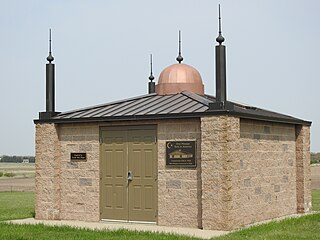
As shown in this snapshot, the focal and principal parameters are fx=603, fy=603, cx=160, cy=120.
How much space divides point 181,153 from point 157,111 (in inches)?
48.9

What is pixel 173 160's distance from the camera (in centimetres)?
1410

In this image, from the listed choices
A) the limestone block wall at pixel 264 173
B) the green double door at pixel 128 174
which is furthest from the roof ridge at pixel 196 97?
the green double door at pixel 128 174

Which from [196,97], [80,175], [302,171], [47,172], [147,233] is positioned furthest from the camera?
[302,171]

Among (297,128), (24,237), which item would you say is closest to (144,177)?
(24,237)

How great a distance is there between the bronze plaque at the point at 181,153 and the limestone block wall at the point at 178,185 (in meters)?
0.10

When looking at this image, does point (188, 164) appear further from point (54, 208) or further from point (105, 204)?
point (54, 208)

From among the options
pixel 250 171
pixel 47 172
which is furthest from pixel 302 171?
pixel 47 172

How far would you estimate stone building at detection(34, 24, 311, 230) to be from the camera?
1341 cm

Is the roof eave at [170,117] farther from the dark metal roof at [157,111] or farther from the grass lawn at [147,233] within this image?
the grass lawn at [147,233]

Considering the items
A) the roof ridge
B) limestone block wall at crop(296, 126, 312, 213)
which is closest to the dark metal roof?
the roof ridge

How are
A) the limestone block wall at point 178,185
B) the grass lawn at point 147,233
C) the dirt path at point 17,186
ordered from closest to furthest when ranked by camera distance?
the grass lawn at point 147,233, the limestone block wall at point 178,185, the dirt path at point 17,186

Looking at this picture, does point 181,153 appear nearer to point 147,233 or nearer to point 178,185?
point 178,185

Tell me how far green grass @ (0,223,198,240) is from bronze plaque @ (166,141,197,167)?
2.13m

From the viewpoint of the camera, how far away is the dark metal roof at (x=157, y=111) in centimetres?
1397
